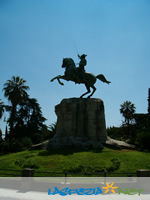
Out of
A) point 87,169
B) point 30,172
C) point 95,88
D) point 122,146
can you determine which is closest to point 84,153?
point 87,169

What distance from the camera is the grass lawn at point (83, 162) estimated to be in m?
13.2

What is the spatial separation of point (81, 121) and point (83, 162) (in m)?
7.33

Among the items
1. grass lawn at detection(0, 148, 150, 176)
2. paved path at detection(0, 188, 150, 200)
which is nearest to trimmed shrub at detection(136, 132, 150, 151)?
grass lawn at detection(0, 148, 150, 176)

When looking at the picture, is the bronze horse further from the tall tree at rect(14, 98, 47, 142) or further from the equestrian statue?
the tall tree at rect(14, 98, 47, 142)

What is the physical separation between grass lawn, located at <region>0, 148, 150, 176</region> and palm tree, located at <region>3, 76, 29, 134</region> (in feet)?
68.7

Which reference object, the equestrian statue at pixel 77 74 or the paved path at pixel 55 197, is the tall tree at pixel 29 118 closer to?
the equestrian statue at pixel 77 74

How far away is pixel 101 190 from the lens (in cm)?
978

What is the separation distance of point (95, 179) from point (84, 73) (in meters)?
13.2

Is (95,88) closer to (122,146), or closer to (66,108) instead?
(66,108)

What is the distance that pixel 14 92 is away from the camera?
36.2 metres

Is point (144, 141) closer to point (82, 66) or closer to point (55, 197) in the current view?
point (82, 66)

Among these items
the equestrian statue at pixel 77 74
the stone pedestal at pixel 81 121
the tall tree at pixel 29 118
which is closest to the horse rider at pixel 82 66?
the equestrian statue at pixel 77 74

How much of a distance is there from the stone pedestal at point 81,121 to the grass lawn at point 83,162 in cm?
399

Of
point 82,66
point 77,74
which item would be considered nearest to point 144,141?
point 77,74
